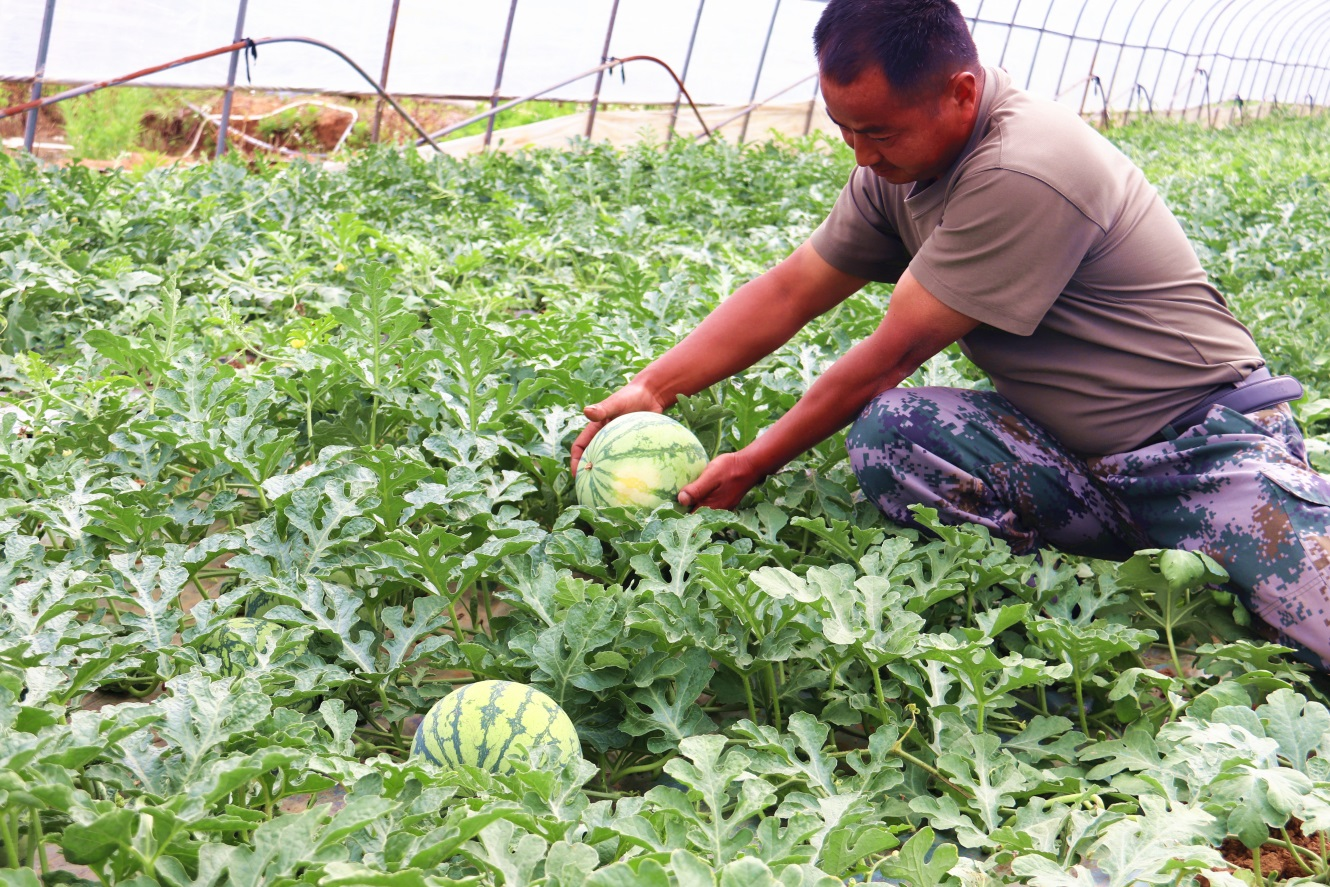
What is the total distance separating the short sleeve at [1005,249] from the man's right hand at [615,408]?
2.69 ft

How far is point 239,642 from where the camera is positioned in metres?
2.05

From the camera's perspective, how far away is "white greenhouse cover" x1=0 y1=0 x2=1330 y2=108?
7598 mm

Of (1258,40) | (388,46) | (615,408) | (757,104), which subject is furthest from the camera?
(1258,40)

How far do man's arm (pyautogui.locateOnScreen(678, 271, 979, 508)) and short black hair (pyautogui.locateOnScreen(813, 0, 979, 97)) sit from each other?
0.46 m

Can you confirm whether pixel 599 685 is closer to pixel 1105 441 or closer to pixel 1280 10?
pixel 1105 441

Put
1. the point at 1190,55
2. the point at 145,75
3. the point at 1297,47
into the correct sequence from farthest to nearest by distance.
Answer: the point at 1297,47, the point at 1190,55, the point at 145,75

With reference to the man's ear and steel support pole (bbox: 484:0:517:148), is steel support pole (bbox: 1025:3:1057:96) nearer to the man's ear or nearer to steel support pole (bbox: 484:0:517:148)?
steel support pole (bbox: 484:0:517:148)

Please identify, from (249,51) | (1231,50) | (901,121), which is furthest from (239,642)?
(1231,50)

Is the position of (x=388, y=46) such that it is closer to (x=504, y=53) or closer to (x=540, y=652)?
(x=504, y=53)

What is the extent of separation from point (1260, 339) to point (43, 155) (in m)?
11.9

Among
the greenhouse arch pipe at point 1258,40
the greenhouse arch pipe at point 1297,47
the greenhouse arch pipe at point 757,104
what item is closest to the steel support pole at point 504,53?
the greenhouse arch pipe at point 757,104

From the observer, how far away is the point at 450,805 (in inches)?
69.4

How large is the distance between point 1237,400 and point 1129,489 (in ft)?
1.12

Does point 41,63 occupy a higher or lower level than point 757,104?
lower
